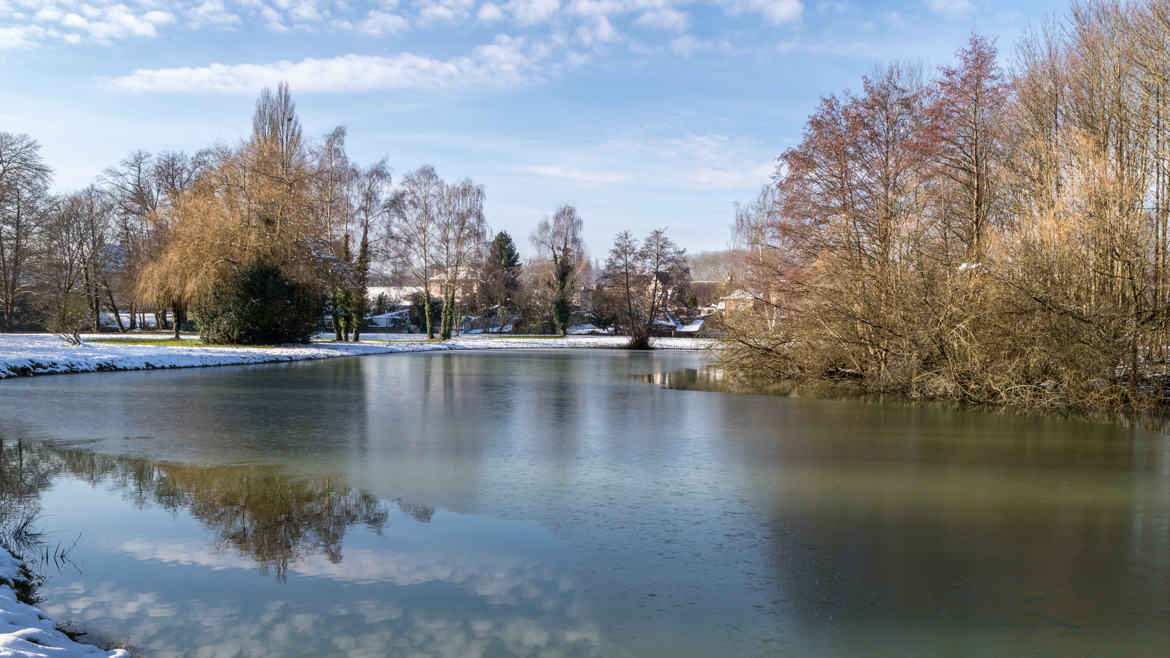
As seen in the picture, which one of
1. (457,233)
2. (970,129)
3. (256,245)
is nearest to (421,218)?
(457,233)

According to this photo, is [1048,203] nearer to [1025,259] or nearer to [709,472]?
[1025,259]

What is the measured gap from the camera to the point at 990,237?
16.7m

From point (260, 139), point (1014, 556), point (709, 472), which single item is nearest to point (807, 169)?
point (709, 472)

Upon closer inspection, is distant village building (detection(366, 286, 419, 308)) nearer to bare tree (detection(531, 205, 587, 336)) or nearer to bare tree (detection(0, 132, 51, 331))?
bare tree (detection(531, 205, 587, 336))

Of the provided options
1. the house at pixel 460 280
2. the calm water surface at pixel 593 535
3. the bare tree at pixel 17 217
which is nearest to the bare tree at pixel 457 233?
the house at pixel 460 280

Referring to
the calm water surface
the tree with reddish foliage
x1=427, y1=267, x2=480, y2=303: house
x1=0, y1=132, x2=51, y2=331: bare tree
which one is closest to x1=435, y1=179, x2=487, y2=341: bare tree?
x1=427, y1=267, x2=480, y2=303: house

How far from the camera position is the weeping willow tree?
31.0 meters

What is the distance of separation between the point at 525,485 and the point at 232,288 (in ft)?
91.2

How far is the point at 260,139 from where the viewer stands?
35938mm

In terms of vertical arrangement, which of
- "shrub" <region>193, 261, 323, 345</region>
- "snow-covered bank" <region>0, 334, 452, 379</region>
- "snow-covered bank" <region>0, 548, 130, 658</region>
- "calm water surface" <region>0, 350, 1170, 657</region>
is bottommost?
"calm water surface" <region>0, 350, 1170, 657</region>

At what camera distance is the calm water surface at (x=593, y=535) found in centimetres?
412

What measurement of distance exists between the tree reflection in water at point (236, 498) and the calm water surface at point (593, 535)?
0.12 feet

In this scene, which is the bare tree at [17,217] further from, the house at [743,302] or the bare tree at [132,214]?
the house at [743,302]

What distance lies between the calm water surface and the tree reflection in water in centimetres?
4
